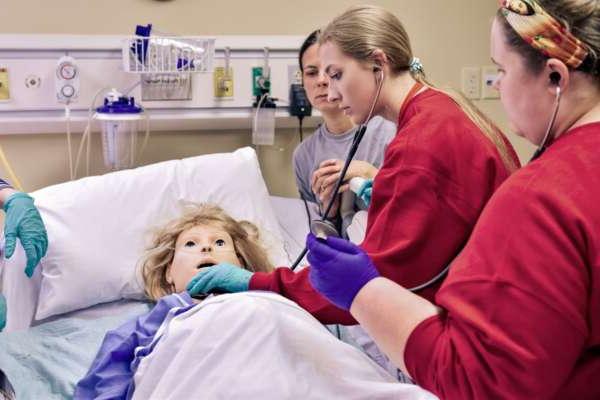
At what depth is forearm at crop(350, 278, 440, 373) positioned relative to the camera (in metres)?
1.02

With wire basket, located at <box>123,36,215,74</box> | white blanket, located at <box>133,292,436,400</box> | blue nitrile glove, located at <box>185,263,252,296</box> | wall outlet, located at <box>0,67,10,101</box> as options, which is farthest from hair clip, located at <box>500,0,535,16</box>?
wall outlet, located at <box>0,67,10,101</box>

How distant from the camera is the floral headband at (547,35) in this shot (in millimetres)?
962

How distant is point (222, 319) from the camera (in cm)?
133

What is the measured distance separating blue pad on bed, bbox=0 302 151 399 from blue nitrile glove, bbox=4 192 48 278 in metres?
0.20

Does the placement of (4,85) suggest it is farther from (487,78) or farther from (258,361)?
(487,78)

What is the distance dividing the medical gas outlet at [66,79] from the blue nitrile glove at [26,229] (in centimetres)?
51

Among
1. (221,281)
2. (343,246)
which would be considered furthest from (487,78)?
(343,246)

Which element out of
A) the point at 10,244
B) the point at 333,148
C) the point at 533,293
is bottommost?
the point at 10,244

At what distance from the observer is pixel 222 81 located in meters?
2.63

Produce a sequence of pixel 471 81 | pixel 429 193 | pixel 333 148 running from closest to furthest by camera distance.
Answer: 1. pixel 429 193
2. pixel 333 148
3. pixel 471 81

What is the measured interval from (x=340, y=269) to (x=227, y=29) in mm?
1746

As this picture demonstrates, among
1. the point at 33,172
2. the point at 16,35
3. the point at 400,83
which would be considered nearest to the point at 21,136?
the point at 33,172

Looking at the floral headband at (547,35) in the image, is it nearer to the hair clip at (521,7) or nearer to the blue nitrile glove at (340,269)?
the hair clip at (521,7)

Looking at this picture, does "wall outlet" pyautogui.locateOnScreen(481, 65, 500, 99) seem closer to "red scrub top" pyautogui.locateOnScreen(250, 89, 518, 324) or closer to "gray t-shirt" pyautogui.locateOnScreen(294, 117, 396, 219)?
"gray t-shirt" pyautogui.locateOnScreen(294, 117, 396, 219)
